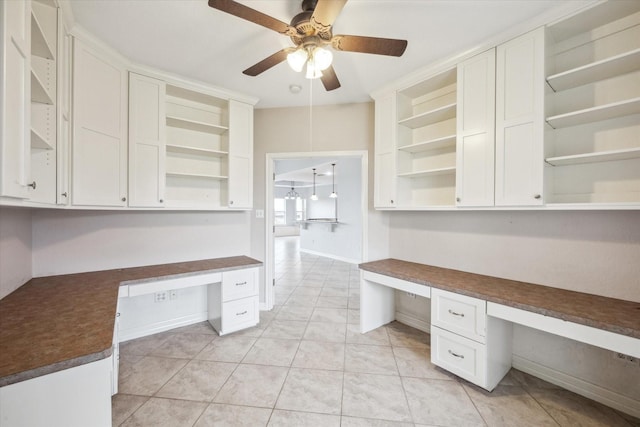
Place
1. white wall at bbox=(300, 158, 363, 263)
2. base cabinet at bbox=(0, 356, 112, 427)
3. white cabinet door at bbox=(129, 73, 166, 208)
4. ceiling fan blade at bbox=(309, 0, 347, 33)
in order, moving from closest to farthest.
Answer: base cabinet at bbox=(0, 356, 112, 427) → ceiling fan blade at bbox=(309, 0, 347, 33) → white cabinet door at bbox=(129, 73, 166, 208) → white wall at bbox=(300, 158, 363, 263)

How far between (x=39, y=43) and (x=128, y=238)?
1674mm

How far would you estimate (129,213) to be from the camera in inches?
99.8

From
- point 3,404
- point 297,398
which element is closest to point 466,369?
point 297,398

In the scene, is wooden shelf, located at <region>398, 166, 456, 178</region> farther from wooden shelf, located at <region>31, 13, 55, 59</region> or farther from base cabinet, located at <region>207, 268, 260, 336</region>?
wooden shelf, located at <region>31, 13, 55, 59</region>

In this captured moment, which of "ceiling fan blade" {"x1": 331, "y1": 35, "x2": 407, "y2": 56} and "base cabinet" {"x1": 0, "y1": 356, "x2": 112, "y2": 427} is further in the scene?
"ceiling fan blade" {"x1": 331, "y1": 35, "x2": 407, "y2": 56}

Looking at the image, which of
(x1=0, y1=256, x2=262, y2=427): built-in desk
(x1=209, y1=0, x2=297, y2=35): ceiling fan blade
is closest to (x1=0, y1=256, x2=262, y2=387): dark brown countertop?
(x1=0, y1=256, x2=262, y2=427): built-in desk

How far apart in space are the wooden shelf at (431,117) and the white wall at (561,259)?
0.96m

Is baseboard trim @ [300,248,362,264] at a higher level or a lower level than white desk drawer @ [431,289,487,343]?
lower

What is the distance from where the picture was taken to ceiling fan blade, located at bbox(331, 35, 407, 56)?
1.57m

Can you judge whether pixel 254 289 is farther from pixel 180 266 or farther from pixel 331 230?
pixel 331 230

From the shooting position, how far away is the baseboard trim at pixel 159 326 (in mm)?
2530

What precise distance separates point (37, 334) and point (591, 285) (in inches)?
129

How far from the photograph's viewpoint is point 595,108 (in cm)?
154

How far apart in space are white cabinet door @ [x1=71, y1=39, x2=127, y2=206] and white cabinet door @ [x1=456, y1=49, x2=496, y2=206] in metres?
2.92
